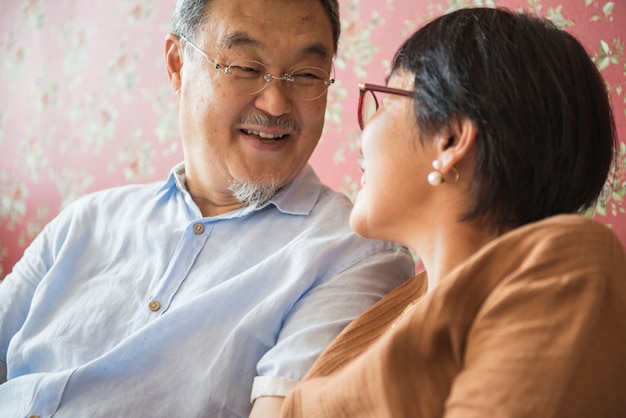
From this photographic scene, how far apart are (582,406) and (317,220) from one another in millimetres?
784

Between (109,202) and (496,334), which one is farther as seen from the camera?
(109,202)

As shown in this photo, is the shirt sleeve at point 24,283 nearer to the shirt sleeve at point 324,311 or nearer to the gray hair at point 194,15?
the gray hair at point 194,15

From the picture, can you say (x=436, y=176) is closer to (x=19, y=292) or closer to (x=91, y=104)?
(x=19, y=292)

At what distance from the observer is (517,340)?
0.76 meters

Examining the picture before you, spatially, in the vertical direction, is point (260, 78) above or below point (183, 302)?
above

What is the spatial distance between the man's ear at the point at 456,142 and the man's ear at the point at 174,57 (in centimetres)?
88

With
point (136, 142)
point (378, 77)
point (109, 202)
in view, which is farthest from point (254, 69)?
point (136, 142)

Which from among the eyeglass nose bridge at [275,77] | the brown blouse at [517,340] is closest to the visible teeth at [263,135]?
the eyeglass nose bridge at [275,77]

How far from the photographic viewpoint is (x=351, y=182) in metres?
2.33

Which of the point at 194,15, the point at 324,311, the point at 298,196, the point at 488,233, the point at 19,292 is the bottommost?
the point at 19,292

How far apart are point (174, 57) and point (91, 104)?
1.47 m

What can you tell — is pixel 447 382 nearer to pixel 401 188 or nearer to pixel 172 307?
pixel 401 188

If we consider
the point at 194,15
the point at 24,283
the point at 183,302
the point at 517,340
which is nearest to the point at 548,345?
the point at 517,340

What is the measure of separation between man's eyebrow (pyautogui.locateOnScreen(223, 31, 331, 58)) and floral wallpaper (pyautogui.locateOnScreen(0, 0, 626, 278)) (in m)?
0.77
